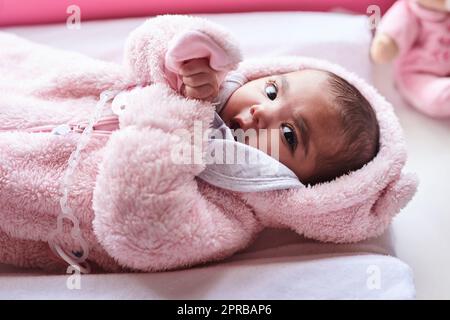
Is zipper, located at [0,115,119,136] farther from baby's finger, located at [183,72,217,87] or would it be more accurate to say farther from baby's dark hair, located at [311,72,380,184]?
baby's dark hair, located at [311,72,380,184]

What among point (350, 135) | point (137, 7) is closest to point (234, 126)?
point (350, 135)

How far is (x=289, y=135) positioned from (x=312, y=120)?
46 millimetres

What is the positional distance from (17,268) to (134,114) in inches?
13.8

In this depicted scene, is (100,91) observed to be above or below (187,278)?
above

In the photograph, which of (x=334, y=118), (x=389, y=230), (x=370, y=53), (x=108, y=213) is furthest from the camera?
(x=370, y=53)

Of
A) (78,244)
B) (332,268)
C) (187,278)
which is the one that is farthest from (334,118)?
(78,244)

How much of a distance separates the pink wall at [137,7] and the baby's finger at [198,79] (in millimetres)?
566

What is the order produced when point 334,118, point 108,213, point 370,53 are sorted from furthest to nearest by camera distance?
1. point 370,53
2. point 334,118
3. point 108,213

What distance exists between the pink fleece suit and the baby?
1.25 ft

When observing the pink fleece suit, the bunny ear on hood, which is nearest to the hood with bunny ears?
the bunny ear on hood

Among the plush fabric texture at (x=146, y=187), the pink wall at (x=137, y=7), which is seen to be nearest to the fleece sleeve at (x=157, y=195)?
the plush fabric texture at (x=146, y=187)

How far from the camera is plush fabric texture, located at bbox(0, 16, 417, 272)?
74 cm

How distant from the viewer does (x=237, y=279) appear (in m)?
0.79
